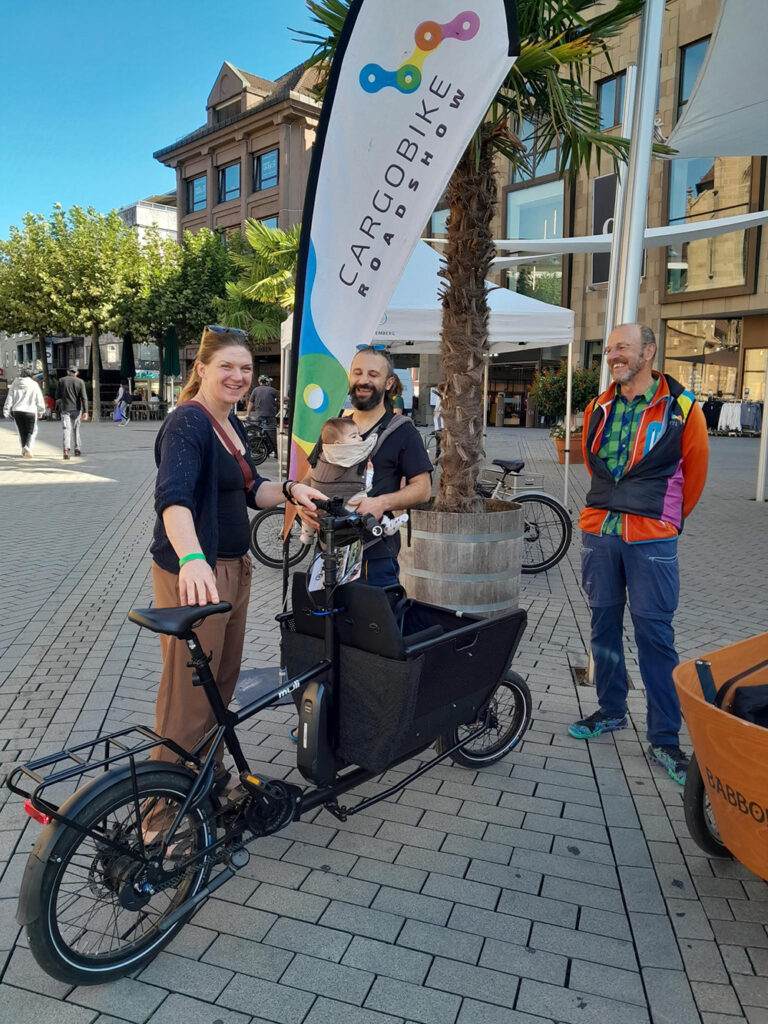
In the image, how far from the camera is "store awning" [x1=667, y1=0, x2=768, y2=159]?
6.89 metres

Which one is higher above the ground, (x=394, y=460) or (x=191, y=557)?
(x=394, y=460)

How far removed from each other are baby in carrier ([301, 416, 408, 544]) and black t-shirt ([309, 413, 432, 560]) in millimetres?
58

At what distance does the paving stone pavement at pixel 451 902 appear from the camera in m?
2.22

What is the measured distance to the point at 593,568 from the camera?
3.85m

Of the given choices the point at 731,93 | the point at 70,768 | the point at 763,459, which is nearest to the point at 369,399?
the point at 70,768

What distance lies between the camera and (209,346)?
283 cm

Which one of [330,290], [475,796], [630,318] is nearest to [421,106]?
[330,290]

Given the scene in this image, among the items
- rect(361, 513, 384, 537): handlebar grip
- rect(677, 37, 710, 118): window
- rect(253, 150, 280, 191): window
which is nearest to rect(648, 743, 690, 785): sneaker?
rect(361, 513, 384, 537): handlebar grip

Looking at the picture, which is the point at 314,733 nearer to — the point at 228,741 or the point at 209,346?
the point at 228,741

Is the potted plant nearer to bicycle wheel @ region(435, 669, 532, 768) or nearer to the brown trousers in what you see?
bicycle wheel @ region(435, 669, 532, 768)

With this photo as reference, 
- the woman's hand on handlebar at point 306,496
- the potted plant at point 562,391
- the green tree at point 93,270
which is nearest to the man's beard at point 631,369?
the woman's hand on handlebar at point 306,496

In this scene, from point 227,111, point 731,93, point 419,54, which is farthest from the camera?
point 227,111

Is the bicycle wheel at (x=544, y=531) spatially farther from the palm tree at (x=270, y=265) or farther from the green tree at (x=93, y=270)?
the green tree at (x=93, y=270)

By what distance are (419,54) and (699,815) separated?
10.9 feet
